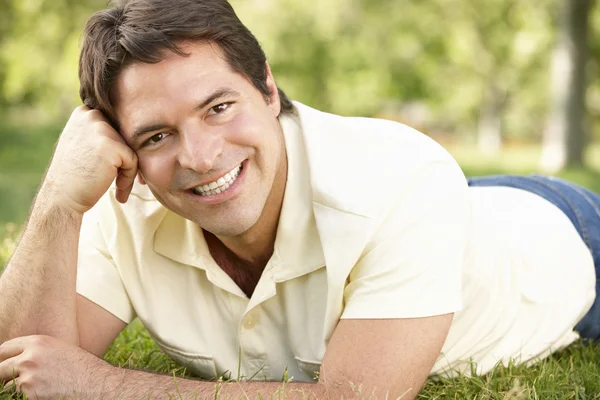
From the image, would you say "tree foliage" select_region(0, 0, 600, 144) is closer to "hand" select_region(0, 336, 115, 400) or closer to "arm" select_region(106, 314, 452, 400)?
"hand" select_region(0, 336, 115, 400)

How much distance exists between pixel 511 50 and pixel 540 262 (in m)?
28.3

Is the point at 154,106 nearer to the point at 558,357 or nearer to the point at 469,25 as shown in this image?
the point at 558,357

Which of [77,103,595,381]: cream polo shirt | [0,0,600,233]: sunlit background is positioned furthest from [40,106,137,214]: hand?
[0,0,600,233]: sunlit background

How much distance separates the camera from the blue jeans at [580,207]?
3.81 metres

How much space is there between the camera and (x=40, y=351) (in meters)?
2.96

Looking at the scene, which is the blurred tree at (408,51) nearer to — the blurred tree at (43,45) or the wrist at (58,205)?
the blurred tree at (43,45)

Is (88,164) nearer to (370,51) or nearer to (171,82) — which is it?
(171,82)

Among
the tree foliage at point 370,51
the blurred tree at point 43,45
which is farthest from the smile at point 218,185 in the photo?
the blurred tree at point 43,45

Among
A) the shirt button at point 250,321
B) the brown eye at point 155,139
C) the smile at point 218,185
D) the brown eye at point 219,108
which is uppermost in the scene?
the brown eye at point 219,108

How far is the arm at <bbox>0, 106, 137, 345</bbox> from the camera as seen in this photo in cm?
320

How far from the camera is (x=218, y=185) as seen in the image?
3002 millimetres

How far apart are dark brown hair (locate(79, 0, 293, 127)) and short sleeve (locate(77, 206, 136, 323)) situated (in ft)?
2.00

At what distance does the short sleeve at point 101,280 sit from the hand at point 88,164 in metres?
0.28

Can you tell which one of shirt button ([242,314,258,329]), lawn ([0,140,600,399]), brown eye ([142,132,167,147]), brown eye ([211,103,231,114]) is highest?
brown eye ([211,103,231,114])
